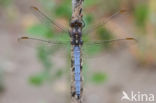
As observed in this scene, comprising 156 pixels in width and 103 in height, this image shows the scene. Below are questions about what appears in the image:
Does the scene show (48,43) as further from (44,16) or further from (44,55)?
(44,16)

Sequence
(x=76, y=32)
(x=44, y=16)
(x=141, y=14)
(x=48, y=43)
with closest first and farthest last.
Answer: (x=76, y=32)
(x=44, y=16)
(x=48, y=43)
(x=141, y=14)

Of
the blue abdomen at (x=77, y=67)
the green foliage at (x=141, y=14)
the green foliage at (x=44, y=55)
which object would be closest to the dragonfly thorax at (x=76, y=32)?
the blue abdomen at (x=77, y=67)

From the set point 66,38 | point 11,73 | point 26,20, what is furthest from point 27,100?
point 66,38

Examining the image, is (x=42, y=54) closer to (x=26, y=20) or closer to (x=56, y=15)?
(x=56, y=15)

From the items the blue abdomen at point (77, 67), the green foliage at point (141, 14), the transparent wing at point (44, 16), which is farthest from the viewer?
the green foliage at point (141, 14)

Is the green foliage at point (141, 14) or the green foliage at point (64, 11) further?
the green foliage at point (141, 14)

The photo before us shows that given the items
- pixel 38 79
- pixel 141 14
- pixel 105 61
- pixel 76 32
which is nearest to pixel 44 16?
pixel 76 32

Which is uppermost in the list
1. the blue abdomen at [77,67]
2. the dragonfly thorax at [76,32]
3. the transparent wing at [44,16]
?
the transparent wing at [44,16]

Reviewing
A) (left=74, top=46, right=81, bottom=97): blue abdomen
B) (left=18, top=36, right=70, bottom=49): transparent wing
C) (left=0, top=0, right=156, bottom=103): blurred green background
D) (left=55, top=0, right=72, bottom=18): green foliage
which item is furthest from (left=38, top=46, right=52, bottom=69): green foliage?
(left=74, top=46, right=81, bottom=97): blue abdomen

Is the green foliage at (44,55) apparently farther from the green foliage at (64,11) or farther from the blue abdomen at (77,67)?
the blue abdomen at (77,67)
